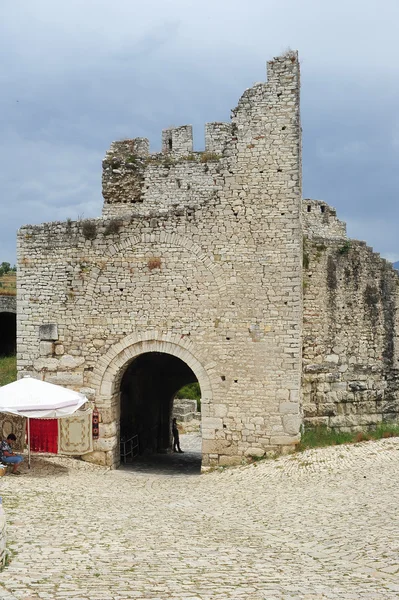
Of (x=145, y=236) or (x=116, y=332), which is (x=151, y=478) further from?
(x=145, y=236)

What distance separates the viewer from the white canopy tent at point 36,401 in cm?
1188

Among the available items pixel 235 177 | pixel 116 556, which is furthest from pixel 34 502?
pixel 235 177

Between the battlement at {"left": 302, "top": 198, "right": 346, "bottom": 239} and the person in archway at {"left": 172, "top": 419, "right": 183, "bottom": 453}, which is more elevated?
the battlement at {"left": 302, "top": 198, "right": 346, "bottom": 239}

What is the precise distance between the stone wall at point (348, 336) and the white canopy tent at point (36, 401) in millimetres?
5773

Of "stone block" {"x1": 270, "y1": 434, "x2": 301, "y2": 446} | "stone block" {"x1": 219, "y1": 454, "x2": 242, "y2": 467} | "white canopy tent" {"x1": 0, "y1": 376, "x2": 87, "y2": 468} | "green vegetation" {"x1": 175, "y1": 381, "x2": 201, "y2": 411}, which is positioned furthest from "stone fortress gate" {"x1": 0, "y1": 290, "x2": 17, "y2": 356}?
"stone block" {"x1": 270, "y1": 434, "x2": 301, "y2": 446}

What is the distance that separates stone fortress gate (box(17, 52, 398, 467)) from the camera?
13.6 meters

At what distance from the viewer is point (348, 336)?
50.9ft

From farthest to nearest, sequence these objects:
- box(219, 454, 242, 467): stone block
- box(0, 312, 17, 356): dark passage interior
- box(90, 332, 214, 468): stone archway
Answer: box(0, 312, 17, 356): dark passage interior < box(90, 332, 214, 468): stone archway < box(219, 454, 242, 467): stone block

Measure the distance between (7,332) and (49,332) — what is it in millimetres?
15477

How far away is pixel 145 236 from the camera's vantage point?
46.7 ft

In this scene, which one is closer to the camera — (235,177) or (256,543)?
(256,543)

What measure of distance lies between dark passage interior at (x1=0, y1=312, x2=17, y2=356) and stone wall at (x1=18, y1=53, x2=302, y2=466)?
46.9ft

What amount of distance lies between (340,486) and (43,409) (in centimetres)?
574

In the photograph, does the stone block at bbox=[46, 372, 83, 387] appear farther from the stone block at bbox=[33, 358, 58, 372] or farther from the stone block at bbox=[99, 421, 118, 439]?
the stone block at bbox=[99, 421, 118, 439]
